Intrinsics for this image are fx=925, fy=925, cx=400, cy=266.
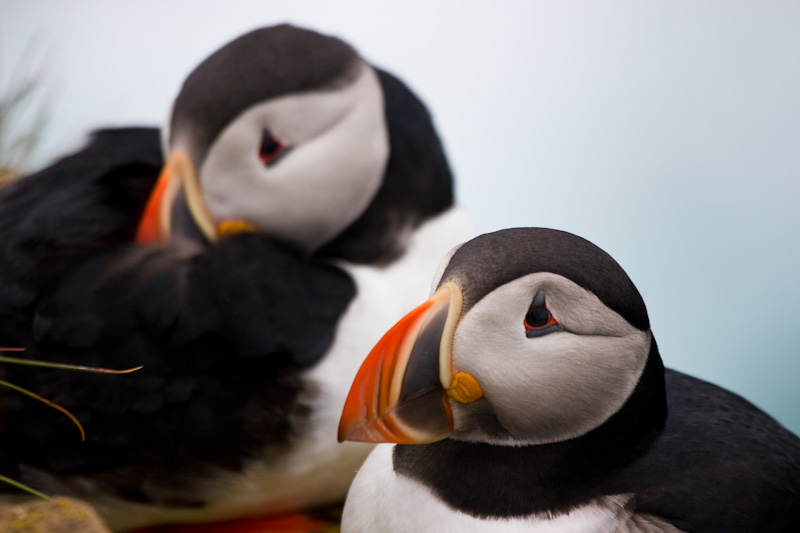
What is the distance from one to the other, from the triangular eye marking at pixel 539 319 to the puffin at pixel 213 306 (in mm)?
645

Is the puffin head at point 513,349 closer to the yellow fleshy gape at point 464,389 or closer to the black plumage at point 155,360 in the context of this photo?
the yellow fleshy gape at point 464,389

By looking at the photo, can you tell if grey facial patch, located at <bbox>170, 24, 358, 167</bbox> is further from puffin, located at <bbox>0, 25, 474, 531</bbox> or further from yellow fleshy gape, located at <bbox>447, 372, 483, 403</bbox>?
yellow fleshy gape, located at <bbox>447, 372, 483, 403</bbox>

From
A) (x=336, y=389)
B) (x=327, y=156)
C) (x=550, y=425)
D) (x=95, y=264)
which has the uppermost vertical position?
(x=327, y=156)

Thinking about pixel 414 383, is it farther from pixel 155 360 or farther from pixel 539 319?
pixel 155 360

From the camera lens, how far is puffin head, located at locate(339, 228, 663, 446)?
115 centimetres

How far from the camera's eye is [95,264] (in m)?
1.77

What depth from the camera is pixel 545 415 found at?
3.88ft

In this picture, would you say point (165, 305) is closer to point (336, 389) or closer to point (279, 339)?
point (279, 339)

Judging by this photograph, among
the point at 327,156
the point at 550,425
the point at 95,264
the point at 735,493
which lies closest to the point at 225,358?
the point at 95,264

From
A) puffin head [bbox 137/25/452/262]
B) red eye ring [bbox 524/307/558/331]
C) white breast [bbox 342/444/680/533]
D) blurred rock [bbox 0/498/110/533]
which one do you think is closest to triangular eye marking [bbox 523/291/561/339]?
red eye ring [bbox 524/307/558/331]

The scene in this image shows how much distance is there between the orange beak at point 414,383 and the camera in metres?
1.16

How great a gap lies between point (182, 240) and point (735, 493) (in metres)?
1.11

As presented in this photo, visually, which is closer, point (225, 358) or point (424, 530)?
point (424, 530)

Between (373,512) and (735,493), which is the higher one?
(735,493)
